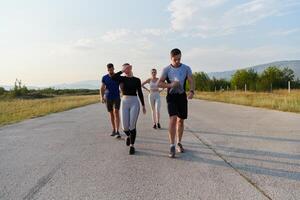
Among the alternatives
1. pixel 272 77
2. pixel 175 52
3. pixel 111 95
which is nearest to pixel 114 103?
Result: pixel 111 95

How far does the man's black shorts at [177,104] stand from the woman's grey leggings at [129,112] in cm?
89

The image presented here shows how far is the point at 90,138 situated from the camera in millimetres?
10539

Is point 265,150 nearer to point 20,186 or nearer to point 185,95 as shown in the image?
point 185,95

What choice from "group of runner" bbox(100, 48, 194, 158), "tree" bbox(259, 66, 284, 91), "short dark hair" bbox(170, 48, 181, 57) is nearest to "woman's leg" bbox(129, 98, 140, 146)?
"group of runner" bbox(100, 48, 194, 158)

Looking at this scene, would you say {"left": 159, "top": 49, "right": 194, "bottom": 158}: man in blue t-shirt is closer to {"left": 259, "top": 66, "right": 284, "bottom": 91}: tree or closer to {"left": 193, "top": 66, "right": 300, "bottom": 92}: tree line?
{"left": 193, "top": 66, "right": 300, "bottom": 92}: tree line

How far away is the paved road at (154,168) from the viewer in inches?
199

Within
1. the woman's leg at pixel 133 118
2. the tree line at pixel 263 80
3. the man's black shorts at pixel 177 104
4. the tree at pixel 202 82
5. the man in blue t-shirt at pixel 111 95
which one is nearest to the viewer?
the man's black shorts at pixel 177 104

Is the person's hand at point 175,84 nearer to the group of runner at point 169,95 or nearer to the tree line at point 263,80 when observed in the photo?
the group of runner at point 169,95

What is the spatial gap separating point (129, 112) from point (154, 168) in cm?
205

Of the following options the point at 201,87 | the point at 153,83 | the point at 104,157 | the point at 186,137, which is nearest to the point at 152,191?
the point at 104,157

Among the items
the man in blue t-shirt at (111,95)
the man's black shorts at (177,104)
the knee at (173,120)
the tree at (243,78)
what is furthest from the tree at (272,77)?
the knee at (173,120)

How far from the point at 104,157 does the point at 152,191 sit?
8.72 ft

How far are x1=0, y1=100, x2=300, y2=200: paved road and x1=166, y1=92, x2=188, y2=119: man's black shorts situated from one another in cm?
84

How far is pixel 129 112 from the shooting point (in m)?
8.27
